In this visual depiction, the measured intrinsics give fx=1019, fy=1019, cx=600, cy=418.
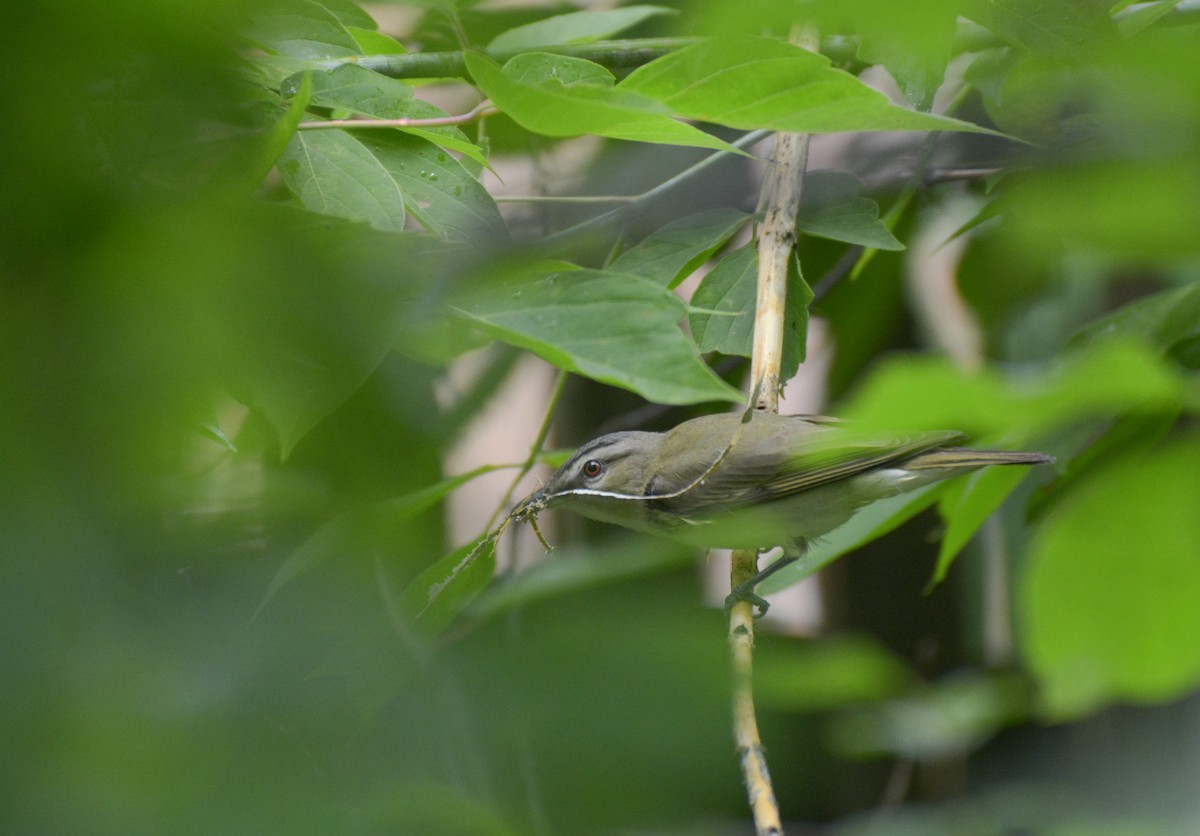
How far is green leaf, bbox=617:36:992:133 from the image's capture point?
2.43ft

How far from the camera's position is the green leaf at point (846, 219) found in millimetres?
1174

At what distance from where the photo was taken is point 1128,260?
392 mm

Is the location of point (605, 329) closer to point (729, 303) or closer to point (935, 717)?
point (729, 303)

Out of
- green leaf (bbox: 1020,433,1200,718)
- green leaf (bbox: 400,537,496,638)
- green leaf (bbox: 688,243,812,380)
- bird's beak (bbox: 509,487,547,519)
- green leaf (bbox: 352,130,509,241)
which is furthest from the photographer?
bird's beak (bbox: 509,487,547,519)

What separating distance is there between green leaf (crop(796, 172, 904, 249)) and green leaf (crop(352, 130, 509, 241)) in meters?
0.39

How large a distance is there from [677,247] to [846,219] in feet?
0.68

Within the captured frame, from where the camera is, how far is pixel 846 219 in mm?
1222

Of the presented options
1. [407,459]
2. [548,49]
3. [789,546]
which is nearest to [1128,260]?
[407,459]

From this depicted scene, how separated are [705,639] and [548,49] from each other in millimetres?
950

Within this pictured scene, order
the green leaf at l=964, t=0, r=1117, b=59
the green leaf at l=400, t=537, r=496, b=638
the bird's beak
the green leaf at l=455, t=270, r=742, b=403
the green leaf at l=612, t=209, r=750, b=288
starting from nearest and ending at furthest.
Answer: the green leaf at l=455, t=270, r=742, b=403 → the green leaf at l=400, t=537, r=496, b=638 → the green leaf at l=964, t=0, r=1117, b=59 → the green leaf at l=612, t=209, r=750, b=288 → the bird's beak

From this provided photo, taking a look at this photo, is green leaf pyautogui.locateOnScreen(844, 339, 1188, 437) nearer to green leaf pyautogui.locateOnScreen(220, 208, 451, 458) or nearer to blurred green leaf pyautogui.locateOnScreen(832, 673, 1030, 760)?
green leaf pyautogui.locateOnScreen(220, 208, 451, 458)

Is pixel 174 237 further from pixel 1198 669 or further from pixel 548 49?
pixel 548 49

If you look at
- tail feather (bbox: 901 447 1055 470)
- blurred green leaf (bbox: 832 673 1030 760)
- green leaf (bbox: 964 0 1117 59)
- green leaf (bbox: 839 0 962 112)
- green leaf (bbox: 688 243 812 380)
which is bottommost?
blurred green leaf (bbox: 832 673 1030 760)

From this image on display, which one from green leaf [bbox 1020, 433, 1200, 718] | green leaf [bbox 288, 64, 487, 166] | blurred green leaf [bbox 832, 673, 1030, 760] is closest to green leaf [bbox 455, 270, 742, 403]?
green leaf [bbox 1020, 433, 1200, 718]
